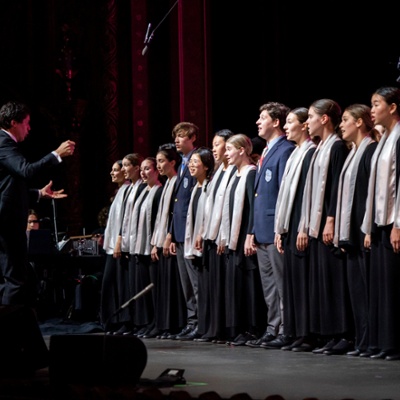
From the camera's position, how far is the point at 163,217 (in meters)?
7.98

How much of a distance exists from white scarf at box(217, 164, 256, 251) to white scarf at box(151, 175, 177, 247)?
3.09 feet

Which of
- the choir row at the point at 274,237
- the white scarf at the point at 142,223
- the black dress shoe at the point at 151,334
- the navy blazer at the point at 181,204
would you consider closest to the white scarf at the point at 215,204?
the choir row at the point at 274,237

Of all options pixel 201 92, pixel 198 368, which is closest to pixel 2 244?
pixel 198 368

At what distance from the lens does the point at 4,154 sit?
593cm

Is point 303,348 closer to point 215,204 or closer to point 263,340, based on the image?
point 263,340

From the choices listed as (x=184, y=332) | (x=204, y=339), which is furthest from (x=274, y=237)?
(x=184, y=332)

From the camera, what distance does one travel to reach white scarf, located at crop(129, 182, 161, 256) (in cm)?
821

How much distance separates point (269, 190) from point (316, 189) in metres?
0.60

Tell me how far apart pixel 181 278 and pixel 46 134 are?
17.1 feet

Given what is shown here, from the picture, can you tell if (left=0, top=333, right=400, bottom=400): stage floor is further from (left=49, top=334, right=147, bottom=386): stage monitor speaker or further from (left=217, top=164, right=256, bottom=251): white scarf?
(left=217, top=164, right=256, bottom=251): white scarf

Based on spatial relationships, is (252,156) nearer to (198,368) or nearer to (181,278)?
(181,278)

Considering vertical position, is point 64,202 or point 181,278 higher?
point 64,202

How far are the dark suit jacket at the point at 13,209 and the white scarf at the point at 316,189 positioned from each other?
1.57 m

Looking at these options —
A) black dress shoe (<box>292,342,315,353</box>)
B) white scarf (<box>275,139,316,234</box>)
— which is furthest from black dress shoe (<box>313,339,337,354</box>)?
white scarf (<box>275,139,316,234</box>)
